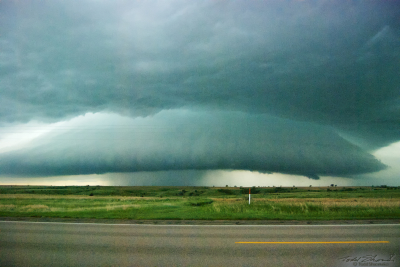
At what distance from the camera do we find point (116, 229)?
50.7 feet

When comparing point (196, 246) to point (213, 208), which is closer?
point (196, 246)

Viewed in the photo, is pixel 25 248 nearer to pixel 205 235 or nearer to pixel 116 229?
pixel 116 229

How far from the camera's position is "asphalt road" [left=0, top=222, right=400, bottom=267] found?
9133 millimetres

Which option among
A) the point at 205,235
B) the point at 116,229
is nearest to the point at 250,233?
the point at 205,235

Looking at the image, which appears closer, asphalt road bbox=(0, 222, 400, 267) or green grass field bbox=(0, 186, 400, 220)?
asphalt road bbox=(0, 222, 400, 267)

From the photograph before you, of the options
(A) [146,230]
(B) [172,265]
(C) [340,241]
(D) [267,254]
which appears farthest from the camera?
(A) [146,230]

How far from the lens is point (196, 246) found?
11.0 m

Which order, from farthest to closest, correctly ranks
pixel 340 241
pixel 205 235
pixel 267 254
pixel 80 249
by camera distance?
pixel 205 235 → pixel 340 241 → pixel 80 249 → pixel 267 254

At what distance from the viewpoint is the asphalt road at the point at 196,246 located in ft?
30.0

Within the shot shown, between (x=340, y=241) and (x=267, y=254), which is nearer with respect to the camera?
(x=267, y=254)

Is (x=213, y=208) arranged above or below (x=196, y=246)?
below

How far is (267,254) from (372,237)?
21.2ft

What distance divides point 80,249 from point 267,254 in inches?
297

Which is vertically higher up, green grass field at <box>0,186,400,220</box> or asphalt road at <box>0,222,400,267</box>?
asphalt road at <box>0,222,400,267</box>
